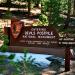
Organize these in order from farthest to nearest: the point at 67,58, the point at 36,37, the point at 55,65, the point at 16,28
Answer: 1. the point at 16,28
2. the point at 36,37
3. the point at 55,65
4. the point at 67,58

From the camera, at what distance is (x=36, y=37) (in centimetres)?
966

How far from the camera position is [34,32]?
971 cm

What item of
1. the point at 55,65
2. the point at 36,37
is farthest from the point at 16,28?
the point at 55,65

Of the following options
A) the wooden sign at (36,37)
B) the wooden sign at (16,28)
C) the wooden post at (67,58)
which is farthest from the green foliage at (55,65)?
the wooden sign at (16,28)

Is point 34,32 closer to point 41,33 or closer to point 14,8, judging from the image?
point 41,33

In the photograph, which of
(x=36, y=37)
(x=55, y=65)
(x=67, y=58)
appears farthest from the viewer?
(x=36, y=37)

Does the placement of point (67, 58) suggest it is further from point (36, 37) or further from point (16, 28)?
point (16, 28)

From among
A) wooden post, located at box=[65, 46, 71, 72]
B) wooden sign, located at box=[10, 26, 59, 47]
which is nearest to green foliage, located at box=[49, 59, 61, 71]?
wooden post, located at box=[65, 46, 71, 72]

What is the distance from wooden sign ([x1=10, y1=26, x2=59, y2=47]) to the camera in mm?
9344

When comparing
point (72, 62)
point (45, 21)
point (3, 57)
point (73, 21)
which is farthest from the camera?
point (73, 21)

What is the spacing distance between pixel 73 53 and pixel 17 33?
1933 mm

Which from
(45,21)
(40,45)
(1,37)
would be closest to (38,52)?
(40,45)

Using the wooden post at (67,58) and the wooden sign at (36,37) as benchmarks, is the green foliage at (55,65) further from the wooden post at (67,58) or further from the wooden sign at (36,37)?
the wooden sign at (36,37)

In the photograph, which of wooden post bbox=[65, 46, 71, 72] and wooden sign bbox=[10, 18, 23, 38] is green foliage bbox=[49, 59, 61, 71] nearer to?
wooden post bbox=[65, 46, 71, 72]
